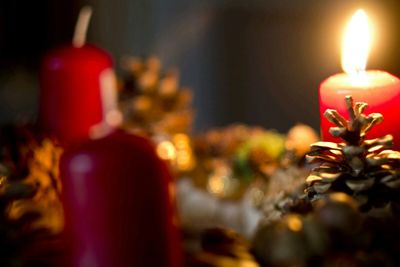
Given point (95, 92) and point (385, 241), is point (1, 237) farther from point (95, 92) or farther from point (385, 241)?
point (95, 92)

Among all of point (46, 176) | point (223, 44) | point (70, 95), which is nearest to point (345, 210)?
point (46, 176)

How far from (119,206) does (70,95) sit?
1.38 feet

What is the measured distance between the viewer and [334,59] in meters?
1.25

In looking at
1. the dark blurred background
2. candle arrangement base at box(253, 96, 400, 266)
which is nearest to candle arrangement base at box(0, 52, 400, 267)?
candle arrangement base at box(253, 96, 400, 266)

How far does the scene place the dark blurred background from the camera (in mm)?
1284

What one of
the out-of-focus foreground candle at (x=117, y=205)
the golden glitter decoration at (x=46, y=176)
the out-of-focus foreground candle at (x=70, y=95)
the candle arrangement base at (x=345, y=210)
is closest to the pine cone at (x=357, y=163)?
the candle arrangement base at (x=345, y=210)

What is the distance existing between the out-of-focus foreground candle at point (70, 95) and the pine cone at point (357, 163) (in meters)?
0.37

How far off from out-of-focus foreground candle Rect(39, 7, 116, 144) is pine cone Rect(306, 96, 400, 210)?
0.37 m

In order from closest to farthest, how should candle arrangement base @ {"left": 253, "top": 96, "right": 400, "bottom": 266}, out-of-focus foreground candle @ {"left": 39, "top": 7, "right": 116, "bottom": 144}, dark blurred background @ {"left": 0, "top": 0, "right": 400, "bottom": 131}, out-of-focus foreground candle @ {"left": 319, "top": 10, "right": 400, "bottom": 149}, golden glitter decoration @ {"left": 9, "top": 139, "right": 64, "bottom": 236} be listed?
candle arrangement base @ {"left": 253, "top": 96, "right": 400, "bottom": 266}
out-of-focus foreground candle @ {"left": 319, "top": 10, "right": 400, "bottom": 149}
golden glitter decoration @ {"left": 9, "top": 139, "right": 64, "bottom": 236}
out-of-focus foreground candle @ {"left": 39, "top": 7, "right": 116, "bottom": 144}
dark blurred background @ {"left": 0, "top": 0, "right": 400, "bottom": 131}

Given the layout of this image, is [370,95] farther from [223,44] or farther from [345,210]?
[223,44]

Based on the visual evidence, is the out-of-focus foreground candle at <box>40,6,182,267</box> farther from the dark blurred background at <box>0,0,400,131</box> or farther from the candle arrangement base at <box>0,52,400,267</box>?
the dark blurred background at <box>0,0,400,131</box>

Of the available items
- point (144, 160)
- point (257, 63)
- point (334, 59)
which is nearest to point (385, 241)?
point (144, 160)

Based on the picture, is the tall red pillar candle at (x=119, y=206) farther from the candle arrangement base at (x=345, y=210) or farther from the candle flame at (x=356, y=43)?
the candle flame at (x=356, y=43)

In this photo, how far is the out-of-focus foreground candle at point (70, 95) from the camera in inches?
29.4
